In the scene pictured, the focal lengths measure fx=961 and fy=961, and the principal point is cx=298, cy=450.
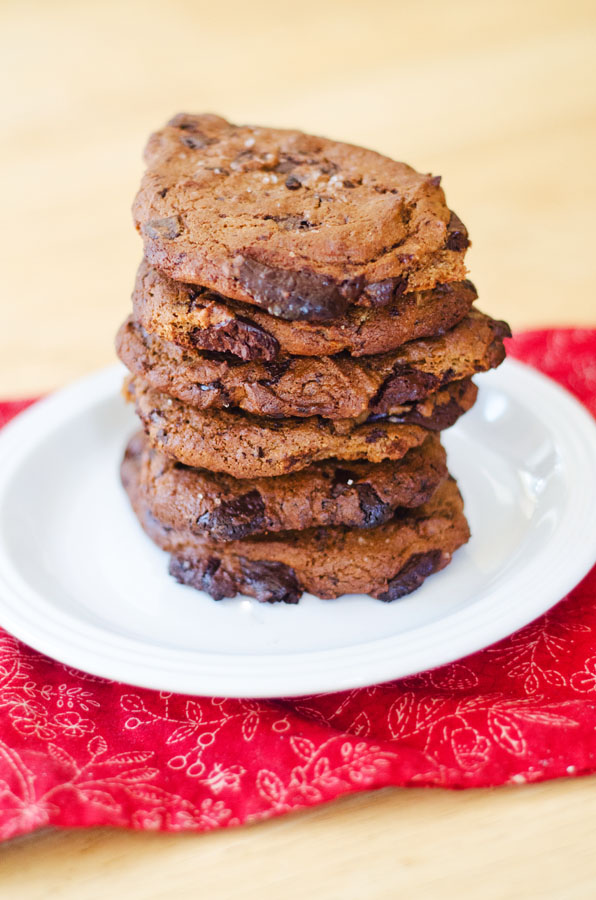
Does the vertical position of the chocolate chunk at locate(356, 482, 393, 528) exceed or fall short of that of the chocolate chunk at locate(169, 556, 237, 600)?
it exceeds it

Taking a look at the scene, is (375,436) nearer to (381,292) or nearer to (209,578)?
(381,292)

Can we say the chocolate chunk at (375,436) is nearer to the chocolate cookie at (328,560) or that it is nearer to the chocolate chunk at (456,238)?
the chocolate cookie at (328,560)

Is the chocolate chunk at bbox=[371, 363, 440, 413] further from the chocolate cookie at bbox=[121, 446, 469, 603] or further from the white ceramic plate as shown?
the white ceramic plate

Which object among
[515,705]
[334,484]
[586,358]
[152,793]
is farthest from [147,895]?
[586,358]

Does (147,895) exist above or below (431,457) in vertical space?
below

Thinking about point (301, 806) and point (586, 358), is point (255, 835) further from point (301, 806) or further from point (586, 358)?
point (586, 358)

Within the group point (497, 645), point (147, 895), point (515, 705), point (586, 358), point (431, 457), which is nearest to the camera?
point (147, 895)

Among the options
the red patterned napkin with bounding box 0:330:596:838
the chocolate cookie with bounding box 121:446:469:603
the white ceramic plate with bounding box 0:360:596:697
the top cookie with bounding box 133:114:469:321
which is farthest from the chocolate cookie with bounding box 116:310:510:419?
the red patterned napkin with bounding box 0:330:596:838
